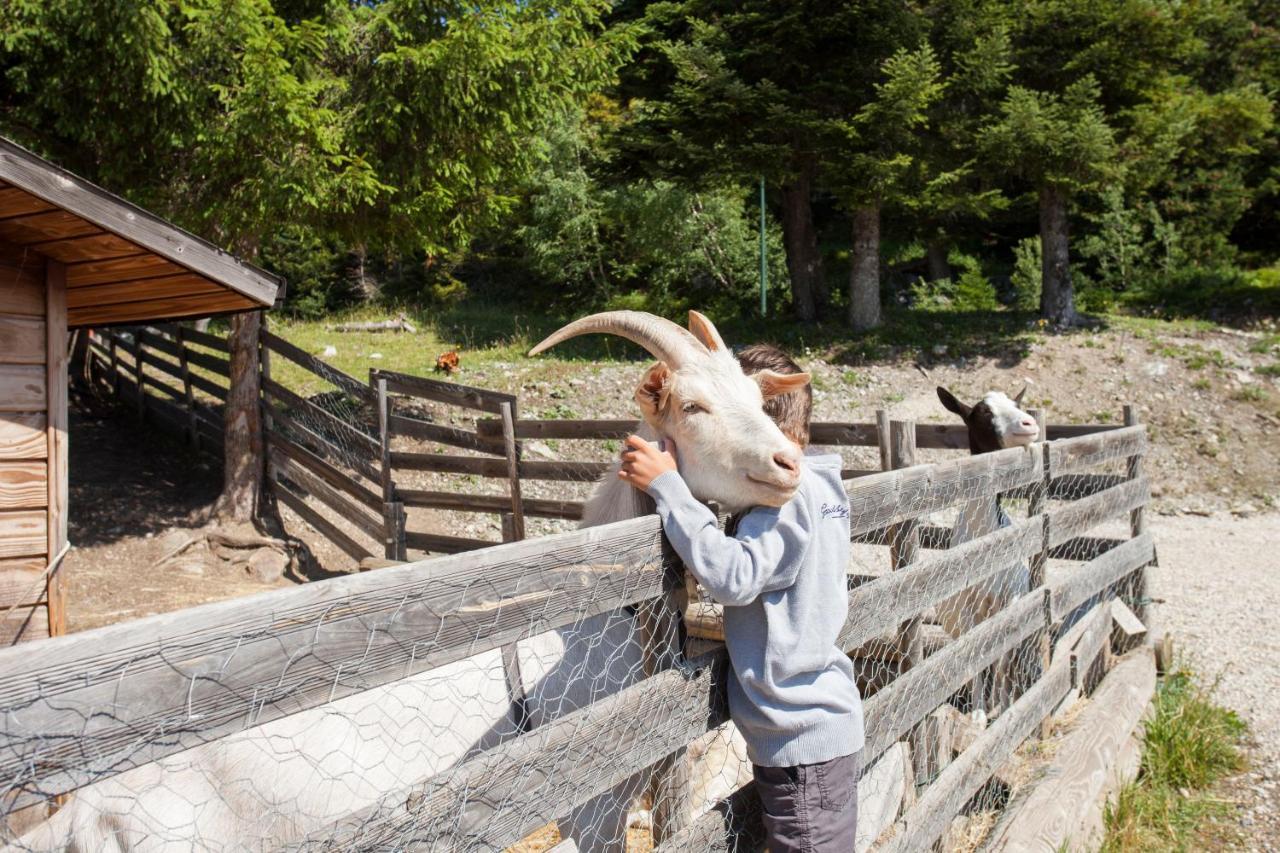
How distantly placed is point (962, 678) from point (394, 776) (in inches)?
83.2

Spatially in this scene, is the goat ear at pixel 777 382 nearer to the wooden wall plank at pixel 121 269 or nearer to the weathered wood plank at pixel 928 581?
the weathered wood plank at pixel 928 581

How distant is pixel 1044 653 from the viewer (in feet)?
14.3

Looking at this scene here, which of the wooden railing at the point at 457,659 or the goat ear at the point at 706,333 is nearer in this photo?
the wooden railing at the point at 457,659

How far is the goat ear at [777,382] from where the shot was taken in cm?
240

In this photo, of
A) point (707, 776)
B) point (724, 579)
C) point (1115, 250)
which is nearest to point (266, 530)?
point (707, 776)

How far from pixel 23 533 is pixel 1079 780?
4.56 meters

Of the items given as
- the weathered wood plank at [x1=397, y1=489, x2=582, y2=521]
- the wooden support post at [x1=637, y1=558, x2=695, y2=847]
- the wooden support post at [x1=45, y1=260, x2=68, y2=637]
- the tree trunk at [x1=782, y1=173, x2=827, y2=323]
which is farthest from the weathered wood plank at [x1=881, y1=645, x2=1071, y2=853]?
the tree trunk at [x1=782, y1=173, x2=827, y2=323]

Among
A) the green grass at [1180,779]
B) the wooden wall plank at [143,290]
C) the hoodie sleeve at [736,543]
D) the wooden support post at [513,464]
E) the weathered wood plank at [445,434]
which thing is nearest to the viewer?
the hoodie sleeve at [736,543]

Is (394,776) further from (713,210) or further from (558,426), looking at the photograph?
(713,210)

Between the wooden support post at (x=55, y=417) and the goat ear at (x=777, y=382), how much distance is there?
3073mm

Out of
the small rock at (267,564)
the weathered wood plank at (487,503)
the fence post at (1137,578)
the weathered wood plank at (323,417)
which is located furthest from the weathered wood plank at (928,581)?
the small rock at (267,564)

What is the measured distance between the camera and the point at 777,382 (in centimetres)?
241

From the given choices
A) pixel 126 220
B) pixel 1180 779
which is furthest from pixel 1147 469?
pixel 126 220

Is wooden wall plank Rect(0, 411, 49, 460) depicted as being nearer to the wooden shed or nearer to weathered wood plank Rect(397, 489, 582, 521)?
the wooden shed
